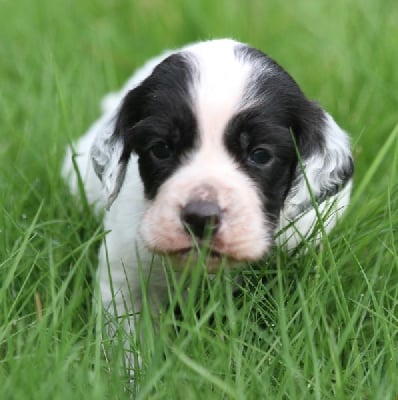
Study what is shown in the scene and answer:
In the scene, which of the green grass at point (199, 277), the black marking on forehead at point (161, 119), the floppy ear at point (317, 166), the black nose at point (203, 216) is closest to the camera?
the green grass at point (199, 277)

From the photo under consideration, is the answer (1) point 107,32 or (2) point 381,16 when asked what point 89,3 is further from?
(2) point 381,16

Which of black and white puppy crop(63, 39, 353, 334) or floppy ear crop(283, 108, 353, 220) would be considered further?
floppy ear crop(283, 108, 353, 220)

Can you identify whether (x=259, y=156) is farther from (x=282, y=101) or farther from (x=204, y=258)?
(x=204, y=258)

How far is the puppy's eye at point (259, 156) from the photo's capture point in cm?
307

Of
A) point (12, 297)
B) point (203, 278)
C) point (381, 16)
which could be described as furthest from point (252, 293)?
point (381, 16)

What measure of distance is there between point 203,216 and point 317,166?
65 centimetres

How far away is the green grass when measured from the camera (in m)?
2.68

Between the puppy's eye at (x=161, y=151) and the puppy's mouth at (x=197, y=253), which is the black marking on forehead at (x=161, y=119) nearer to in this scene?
the puppy's eye at (x=161, y=151)

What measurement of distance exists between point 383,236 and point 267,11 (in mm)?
2914

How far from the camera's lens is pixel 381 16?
17.5 ft

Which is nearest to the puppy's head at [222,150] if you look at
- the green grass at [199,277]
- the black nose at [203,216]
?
the black nose at [203,216]

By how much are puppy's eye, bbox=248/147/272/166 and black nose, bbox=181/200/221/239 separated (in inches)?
12.6

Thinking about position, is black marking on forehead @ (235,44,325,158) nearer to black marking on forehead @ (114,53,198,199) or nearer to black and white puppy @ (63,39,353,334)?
black and white puppy @ (63,39,353,334)

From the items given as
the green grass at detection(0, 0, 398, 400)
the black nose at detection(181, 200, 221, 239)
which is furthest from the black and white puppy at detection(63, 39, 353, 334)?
the green grass at detection(0, 0, 398, 400)
